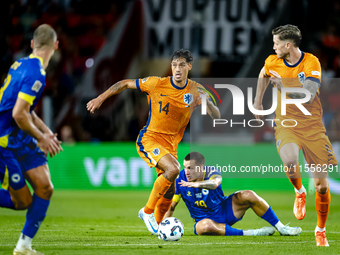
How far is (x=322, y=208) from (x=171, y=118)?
7.90 ft

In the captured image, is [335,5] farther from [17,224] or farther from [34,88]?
[34,88]

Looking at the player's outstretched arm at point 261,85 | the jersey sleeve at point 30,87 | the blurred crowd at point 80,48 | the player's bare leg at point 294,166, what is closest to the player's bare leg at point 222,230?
the player's bare leg at point 294,166

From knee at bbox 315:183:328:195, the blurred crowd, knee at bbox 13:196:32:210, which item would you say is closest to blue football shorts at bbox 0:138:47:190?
knee at bbox 13:196:32:210

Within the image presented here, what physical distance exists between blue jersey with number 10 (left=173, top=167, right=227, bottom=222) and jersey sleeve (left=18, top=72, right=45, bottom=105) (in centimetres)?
282

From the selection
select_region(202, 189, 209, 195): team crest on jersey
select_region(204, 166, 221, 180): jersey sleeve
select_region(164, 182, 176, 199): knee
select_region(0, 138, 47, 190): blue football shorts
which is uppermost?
select_region(0, 138, 47, 190): blue football shorts

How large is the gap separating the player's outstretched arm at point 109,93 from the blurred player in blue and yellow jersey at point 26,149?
52.3 inches

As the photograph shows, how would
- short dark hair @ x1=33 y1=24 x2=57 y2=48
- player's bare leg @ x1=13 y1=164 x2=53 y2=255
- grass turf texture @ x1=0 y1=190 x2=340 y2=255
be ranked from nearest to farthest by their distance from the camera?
1. player's bare leg @ x1=13 y1=164 x2=53 y2=255
2. short dark hair @ x1=33 y1=24 x2=57 y2=48
3. grass turf texture @ x1=0 y1=190 x2=340 y2=255

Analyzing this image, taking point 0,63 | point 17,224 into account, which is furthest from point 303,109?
point 0,63

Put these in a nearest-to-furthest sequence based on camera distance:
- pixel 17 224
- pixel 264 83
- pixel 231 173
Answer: pixel 264 83, pixel 17 224, pixel 231 173

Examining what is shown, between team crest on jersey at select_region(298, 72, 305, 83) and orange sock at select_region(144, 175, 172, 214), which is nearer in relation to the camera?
team crest on jersey at select_region(298, 72, 305, 83)

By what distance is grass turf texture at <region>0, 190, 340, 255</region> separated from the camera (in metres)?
5.58

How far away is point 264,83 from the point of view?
710 cm

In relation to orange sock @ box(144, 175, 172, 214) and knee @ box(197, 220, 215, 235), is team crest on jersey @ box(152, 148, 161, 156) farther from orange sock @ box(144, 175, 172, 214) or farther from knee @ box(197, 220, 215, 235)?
knee @ box(197, 220, 215, 235)

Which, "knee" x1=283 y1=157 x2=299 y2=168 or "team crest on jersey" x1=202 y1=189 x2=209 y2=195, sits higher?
"knee" x1=283 y1=157 x2=299 y2=168
